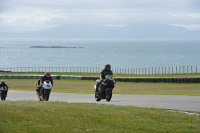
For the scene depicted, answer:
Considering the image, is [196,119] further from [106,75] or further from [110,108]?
[106,75]

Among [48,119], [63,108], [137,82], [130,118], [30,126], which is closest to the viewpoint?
[30,126]

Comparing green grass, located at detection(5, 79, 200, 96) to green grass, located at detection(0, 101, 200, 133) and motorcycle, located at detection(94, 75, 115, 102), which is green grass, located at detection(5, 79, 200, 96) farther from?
green grass, located at detection(0, 101, 200, 133)

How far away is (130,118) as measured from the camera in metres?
18.8

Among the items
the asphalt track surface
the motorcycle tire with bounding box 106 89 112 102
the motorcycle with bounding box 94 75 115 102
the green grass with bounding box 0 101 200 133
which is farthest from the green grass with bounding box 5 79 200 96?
the green grass with bounding box 0 101 200 133

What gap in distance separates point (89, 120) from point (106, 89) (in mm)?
13319

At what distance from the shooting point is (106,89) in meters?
31.2

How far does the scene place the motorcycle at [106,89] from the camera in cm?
3048

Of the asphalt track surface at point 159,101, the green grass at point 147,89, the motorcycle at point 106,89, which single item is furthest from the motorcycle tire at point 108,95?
the green grass at point 147,89

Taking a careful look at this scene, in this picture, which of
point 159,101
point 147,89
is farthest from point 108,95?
point 147,89

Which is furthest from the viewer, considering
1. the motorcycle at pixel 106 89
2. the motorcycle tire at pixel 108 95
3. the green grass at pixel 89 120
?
the motorcycle tire at pixel 108 95

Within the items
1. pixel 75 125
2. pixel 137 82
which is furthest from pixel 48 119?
pixel 137 82

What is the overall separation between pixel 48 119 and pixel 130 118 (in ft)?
8.98

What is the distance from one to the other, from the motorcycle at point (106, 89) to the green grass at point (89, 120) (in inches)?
376

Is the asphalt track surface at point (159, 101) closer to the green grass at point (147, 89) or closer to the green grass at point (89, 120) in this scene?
the green grass at point (89, 120)
